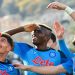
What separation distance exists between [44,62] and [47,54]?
0.12 m

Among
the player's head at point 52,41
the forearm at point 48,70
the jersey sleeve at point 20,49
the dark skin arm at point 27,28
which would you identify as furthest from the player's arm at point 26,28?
the forearm at point 48,70

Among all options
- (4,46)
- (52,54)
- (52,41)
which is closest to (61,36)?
(52,54)

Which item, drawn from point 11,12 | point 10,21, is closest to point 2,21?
point 10,21

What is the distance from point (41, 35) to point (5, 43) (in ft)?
1.81

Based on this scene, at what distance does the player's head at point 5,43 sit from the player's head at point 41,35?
1.13 ft

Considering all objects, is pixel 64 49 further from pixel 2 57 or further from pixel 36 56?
pixel 2 57

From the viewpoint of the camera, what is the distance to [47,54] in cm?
438

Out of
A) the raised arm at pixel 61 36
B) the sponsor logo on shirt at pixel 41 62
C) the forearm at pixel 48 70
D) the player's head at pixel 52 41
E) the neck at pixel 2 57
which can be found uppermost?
the player's head at pixel 52 41

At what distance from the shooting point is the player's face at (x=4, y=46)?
3895mm

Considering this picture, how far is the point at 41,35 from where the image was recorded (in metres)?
4.35

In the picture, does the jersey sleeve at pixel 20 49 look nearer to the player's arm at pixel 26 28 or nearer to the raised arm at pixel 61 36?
the player's arm at pixel 26 28

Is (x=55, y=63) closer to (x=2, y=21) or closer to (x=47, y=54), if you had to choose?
(x=47, y=54)

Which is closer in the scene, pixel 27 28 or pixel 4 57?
pixel 4 57

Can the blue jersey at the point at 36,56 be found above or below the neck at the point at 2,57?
above
